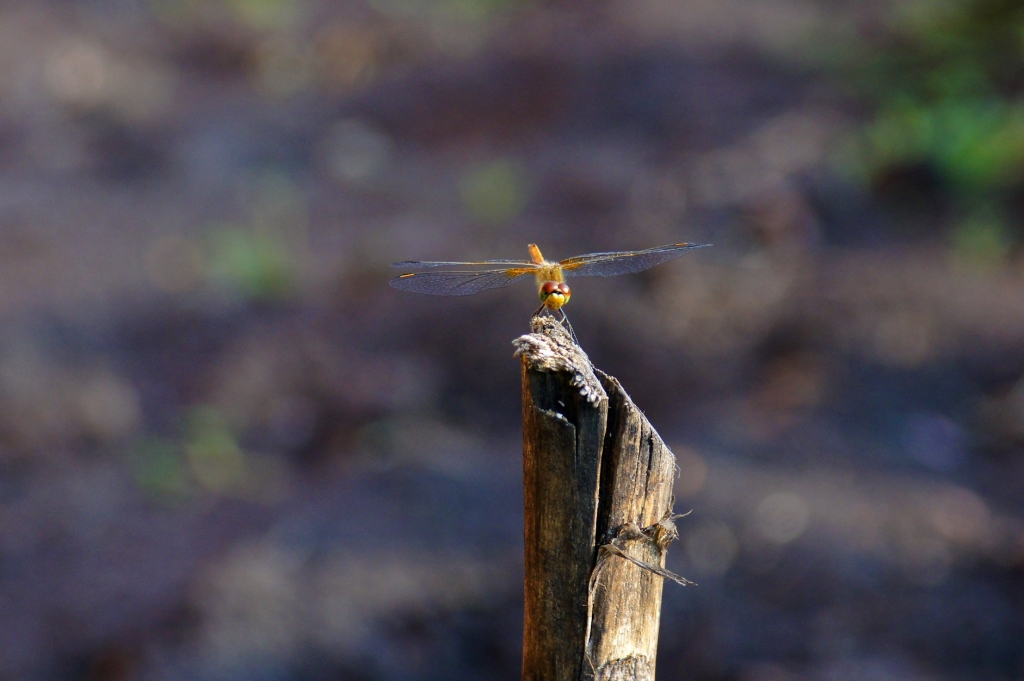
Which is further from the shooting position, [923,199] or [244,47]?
[244,47]

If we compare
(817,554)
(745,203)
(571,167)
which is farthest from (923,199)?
(817,554)

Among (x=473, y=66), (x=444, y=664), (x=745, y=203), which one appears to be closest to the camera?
(x=444, y=664)

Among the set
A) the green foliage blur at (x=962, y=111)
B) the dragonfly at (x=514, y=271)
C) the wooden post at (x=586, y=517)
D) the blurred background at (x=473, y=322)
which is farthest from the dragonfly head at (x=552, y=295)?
the green foliage blur at (x=962, y=111)

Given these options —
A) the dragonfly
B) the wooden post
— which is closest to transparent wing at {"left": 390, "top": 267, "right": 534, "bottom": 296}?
the dragonfly

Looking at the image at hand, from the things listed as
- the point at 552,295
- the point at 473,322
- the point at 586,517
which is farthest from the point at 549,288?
the point at 473,322

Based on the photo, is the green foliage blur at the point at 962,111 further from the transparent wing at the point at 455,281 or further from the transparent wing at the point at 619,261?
the transparent wing at the point at 455,281

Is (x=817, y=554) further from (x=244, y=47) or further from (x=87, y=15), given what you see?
(x=87, y=15)

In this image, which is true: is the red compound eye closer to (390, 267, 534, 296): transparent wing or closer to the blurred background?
(390, 267, 534, 296): transparent wing
